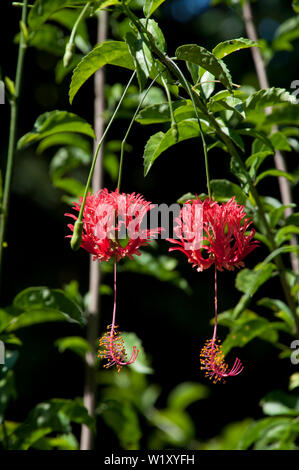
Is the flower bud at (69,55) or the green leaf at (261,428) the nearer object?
the flower bud at (69,55)

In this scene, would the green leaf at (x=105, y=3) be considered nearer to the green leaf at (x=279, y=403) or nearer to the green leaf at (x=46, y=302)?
the green leaf at (x=46, y=302)

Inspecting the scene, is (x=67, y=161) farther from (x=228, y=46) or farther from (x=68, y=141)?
(x=228, y=46)

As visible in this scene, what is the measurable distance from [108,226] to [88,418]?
59cm

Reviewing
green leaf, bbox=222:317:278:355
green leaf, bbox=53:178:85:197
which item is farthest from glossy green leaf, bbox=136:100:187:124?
green leaf, bbox=53:178:85:197

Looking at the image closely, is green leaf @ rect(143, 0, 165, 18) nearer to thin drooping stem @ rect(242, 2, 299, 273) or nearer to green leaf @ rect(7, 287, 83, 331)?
green leaf @ rect(7, 287, 83, 331)

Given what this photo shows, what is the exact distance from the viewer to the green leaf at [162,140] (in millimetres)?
→ 1170

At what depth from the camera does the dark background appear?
3.96 m

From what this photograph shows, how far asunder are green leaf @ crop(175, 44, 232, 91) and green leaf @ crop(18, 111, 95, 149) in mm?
396

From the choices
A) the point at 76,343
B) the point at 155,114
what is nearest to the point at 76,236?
the point at 155,114

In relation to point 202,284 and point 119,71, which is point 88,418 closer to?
point 119,71

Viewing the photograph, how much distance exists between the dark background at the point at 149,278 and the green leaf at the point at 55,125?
2.34 m

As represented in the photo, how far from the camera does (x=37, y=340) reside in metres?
4.03

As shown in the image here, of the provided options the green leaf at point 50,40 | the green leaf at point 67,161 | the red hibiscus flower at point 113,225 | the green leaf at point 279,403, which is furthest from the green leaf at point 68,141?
the green leaf at point 279,403

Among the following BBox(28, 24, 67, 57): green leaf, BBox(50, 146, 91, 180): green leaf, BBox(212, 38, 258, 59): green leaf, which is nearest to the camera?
BBox(212, 38, 258, 59): green leaf
